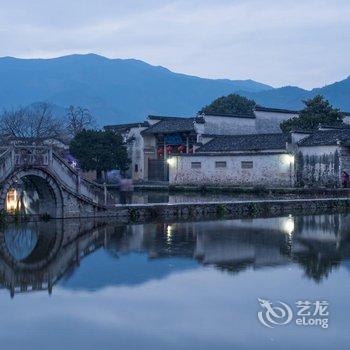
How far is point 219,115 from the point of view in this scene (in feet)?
189

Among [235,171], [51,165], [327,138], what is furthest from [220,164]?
[51,165]

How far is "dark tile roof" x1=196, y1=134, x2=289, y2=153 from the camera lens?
156 feet

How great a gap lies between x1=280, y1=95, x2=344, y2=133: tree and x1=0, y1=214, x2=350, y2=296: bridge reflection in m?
30.5

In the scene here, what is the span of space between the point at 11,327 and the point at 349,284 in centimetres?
744

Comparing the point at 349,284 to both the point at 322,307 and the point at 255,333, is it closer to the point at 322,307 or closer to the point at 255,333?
the point at 322,307

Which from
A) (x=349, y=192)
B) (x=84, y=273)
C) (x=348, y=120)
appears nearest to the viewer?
(x=84, y=273)

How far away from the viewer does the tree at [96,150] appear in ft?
176

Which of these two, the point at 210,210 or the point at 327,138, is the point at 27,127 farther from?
the point at 210,210

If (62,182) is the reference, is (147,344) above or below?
below

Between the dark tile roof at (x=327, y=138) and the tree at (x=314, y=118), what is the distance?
10182mm

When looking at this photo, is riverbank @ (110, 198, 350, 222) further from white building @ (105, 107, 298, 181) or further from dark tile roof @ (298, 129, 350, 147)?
white building @ (105, 107, 298, 181)

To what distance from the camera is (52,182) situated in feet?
85.3

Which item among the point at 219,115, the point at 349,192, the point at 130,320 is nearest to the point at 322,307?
the point at 130,320

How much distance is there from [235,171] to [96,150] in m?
12.2
